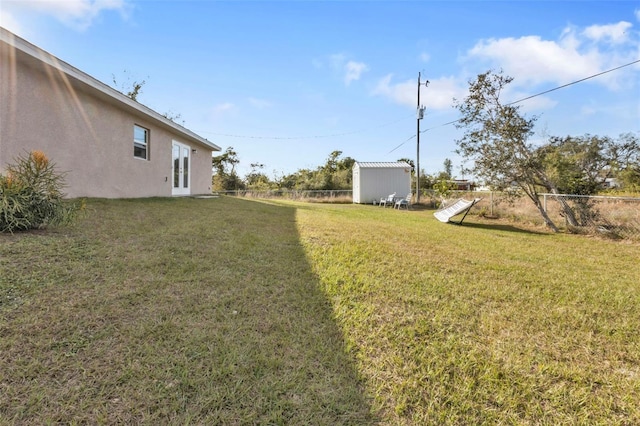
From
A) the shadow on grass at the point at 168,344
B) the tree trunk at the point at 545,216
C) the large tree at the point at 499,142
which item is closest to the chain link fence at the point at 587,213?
the tree trunk at the point at 545,216

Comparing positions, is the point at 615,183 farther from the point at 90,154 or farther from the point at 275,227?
the point at 90,154

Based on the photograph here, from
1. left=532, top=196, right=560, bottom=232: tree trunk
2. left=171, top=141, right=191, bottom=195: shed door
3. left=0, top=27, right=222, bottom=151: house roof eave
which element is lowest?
left=532, top=196, right=560, bottom=232: tree trunk

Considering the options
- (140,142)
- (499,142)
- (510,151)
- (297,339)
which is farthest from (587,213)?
(140,142)

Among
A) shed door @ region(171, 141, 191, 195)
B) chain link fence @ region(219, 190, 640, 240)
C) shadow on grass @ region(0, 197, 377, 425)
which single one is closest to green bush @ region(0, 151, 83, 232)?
shadow on grass @ region(0, 197, 377, 425)

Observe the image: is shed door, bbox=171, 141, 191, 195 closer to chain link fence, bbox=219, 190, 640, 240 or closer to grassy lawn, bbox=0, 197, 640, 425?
grassy lawn, bbox=0, 197, 640, 425

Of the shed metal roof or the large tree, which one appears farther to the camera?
the shed metal roof

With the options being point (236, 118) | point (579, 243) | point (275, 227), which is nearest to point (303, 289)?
point (275, 227)

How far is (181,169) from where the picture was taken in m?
11.0

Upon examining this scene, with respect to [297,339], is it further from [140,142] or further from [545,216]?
[545,216]

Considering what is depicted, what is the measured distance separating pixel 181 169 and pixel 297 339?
10.7 m

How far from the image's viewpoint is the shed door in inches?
408

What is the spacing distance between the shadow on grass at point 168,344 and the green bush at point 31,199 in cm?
44

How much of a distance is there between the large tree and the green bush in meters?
9.69

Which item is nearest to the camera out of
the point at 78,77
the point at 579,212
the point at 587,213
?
the point at 78,77
